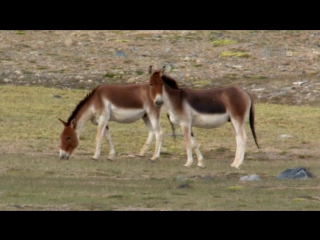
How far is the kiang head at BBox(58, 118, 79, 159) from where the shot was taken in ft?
59.4

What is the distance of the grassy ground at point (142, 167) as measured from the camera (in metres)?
13.3

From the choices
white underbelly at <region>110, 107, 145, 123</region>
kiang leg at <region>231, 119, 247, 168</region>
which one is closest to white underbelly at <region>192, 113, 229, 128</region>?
kiang leg at <region>231, 119, 247, 168</region>

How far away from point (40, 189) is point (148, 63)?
1815 centimetres

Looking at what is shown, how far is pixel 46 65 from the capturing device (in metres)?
31.1

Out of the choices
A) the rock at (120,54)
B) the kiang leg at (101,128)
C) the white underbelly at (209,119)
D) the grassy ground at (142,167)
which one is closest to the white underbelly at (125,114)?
the kiang leg at (101,128)

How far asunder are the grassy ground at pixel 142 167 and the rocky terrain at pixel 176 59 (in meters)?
2.95

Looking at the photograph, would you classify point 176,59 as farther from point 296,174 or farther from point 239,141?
point 296,174

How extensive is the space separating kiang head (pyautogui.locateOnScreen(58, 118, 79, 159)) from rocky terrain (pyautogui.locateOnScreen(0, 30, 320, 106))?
10158mm

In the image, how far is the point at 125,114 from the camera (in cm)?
1912

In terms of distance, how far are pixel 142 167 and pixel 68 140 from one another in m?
1.75

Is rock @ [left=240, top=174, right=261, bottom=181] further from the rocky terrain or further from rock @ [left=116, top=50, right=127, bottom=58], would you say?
rock @ [left=116, top=50, right=127, bottom=58]

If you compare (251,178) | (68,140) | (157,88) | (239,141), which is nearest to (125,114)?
(68,140)

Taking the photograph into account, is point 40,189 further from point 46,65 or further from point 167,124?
point 46,65

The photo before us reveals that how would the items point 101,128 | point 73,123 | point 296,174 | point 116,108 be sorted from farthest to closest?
point 116,108
point 101,128
point 73,123
point 296,174
